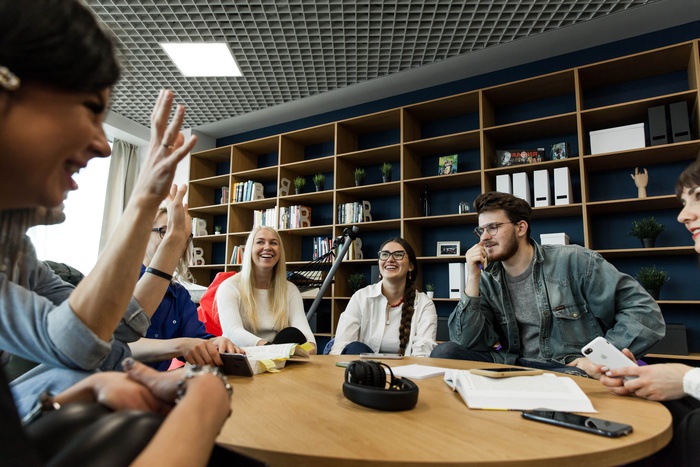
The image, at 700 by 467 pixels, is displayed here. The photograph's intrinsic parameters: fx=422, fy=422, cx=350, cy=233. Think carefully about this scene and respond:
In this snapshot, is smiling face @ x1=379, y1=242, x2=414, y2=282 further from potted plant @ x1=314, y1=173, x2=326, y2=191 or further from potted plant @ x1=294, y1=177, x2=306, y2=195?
potted plant @ x1=294, y1=177, x2=306, y2=195

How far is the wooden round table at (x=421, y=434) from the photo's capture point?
592 mm

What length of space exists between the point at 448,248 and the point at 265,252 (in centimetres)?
190

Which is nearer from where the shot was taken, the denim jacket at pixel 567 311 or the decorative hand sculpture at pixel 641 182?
the denim jacket at pixel 567 311

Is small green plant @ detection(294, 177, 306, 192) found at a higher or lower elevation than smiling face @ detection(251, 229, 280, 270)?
higher

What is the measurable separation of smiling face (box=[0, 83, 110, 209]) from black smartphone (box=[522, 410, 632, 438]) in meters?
0.85

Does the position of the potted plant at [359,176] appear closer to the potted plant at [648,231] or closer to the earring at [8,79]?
the potted plant at [648,231]

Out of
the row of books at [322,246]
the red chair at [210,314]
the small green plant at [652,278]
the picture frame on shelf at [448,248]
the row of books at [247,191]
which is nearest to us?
the red chair at [210,314]

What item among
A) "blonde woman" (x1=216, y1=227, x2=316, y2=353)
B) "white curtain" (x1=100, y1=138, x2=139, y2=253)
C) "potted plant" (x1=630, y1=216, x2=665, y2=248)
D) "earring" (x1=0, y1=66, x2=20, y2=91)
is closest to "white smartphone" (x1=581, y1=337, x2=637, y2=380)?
"earring" (x1=0, y1=66, x2=20, y2=91)

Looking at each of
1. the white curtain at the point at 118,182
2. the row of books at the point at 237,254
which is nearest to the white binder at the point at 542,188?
the row of books at the point at 237,254

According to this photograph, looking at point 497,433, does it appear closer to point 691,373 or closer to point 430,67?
point 691,373

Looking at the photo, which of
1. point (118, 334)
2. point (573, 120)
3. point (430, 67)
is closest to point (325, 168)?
point (430, 67)

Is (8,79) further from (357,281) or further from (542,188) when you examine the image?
(357,281)

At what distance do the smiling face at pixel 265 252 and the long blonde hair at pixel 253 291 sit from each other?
0.07 feet

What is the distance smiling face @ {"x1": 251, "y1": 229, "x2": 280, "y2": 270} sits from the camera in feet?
8.59
